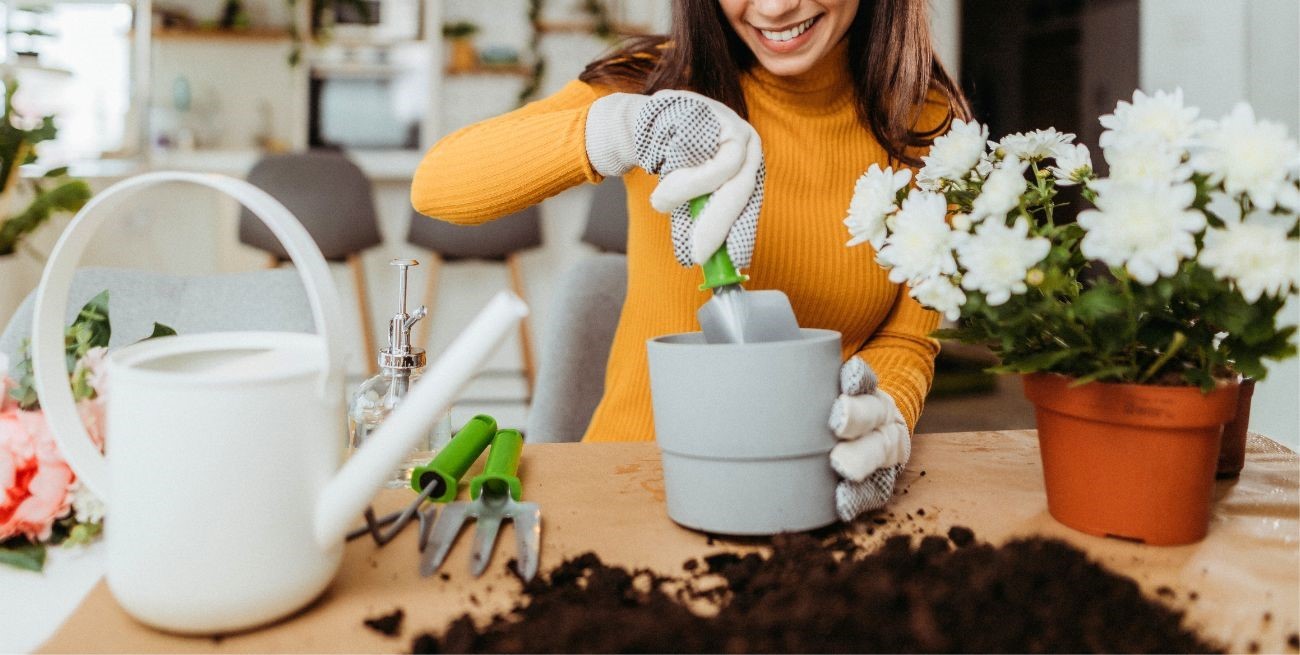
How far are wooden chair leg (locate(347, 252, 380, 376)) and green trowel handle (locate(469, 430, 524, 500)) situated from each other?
2624 millimetres

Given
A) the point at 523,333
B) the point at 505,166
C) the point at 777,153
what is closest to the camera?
the point at 505,166

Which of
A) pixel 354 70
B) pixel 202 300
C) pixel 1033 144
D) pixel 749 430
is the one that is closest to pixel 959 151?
pixel 1033 144

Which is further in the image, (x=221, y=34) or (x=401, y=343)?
(x=221, y=34)

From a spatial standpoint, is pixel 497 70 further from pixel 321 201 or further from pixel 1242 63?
pixel 1242 63

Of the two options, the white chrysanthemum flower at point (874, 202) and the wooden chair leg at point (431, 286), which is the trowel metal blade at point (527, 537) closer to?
the white chrysanthemum flower at point (874, 202)

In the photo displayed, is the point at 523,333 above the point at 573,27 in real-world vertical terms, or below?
below

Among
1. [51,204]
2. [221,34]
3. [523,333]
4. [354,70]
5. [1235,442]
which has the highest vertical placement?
[221,34]

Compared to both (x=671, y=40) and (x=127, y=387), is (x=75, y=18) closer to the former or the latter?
(x=671, y=40)

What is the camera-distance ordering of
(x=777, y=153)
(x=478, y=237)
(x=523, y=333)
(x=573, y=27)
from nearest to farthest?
(x=777, y=153), (x=478, y=237), (x=523, y=333), (x=573, y=27)

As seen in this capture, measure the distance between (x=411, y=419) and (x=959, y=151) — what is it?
17.3 inches

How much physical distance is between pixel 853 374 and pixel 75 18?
400 cm

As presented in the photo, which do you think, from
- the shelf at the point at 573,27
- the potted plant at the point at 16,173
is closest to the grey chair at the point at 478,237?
the shelf at the point at 573,27

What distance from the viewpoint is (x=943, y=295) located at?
1.98 feet

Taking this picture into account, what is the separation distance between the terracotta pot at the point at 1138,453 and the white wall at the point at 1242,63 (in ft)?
4.57
